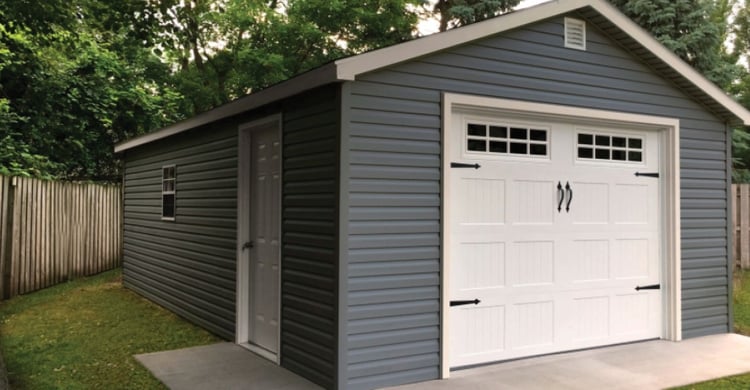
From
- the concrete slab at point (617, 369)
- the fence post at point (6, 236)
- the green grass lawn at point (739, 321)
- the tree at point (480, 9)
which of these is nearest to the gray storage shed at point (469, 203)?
the concrete slab at point (617, 369)

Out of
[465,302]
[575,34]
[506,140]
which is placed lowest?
[465,302]

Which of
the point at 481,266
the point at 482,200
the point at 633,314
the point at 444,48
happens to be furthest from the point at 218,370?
the point at 633,314

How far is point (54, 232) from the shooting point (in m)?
9.48

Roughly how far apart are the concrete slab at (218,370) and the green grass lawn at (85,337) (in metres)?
0.15

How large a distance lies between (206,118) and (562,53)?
363 cm

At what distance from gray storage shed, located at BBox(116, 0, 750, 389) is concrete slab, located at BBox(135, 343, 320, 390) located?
0.55ft

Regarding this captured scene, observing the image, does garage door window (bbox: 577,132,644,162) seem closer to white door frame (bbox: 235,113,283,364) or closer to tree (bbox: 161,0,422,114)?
white door frame (bbox: 235,113,283,364)

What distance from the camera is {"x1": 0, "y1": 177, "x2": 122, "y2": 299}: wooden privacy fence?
8477mm

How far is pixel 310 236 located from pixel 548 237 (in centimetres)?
214

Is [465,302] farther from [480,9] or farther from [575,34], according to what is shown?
[480,9]

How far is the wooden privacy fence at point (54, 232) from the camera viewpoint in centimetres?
848

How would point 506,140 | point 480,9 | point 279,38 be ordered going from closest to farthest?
point 506,140
point 480,9
point 279,38

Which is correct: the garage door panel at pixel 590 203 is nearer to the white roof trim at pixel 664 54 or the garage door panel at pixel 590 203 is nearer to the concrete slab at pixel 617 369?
the concrete slab at pixel 617 369

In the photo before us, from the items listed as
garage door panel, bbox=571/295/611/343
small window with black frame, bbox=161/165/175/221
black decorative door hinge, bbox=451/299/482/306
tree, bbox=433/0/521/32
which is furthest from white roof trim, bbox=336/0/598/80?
tree, bbox=433/0/521/32
